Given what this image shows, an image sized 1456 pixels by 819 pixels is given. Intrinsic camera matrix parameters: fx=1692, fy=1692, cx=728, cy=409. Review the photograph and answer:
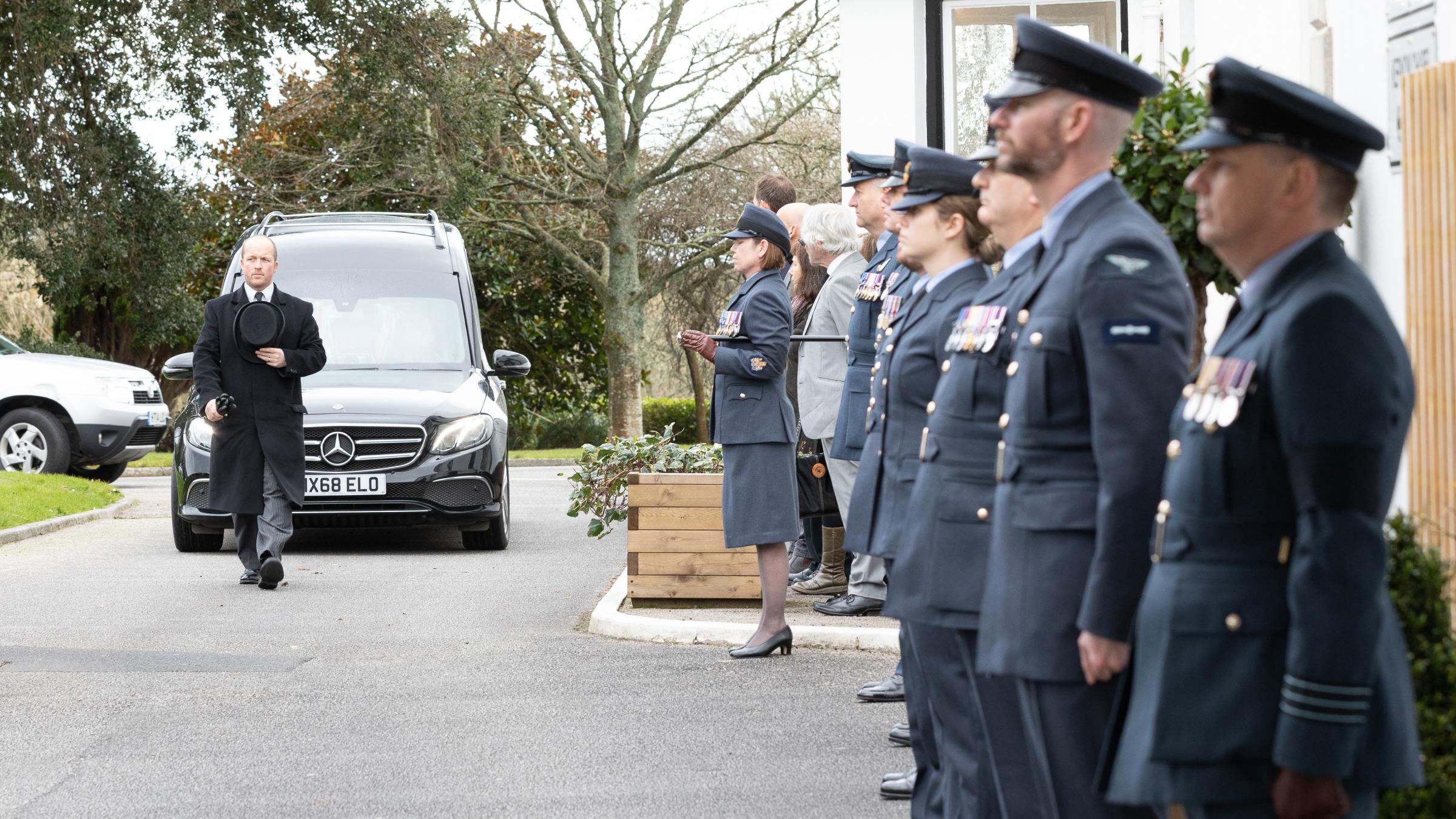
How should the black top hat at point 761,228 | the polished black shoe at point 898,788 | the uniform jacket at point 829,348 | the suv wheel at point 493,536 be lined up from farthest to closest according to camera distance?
the suv wheel at point 493,536 → the uniform jacket at point 829,348 → the black top hat at point 761,228 → the polished black shoe at point 898,788

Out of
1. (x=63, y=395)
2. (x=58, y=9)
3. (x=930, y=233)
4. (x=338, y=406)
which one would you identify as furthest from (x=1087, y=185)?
(x=58, y=9)

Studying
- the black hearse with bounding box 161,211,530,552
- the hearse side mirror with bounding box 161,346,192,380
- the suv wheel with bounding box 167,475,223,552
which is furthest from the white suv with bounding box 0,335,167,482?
the hearse side mirror with bounding box 161,346,192,380

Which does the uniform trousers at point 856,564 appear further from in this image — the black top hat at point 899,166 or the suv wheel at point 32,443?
the suv wheel at point 32,443

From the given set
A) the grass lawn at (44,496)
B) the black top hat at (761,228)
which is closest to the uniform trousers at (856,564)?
the black top hat at (761,228)

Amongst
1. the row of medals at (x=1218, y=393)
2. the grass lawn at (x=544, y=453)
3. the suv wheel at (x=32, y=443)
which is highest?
the row of medals at (x=1218, y=393)

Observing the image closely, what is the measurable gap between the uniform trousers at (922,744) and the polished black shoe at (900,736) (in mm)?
1264

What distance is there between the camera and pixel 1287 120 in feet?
8.76

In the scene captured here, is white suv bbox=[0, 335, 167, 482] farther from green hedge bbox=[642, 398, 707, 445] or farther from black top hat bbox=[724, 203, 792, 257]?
green hedge bbox=[642, 398, 707, 445]

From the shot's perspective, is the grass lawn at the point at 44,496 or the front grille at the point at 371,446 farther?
the grass lawn at the point at 44,496

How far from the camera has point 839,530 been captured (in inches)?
370

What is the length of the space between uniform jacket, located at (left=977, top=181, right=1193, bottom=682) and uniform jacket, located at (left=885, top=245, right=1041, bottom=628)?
317mm

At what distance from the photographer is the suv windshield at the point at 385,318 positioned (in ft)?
44.9

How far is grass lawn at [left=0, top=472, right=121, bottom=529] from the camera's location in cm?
1460

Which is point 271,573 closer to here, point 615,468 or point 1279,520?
point 615,468
